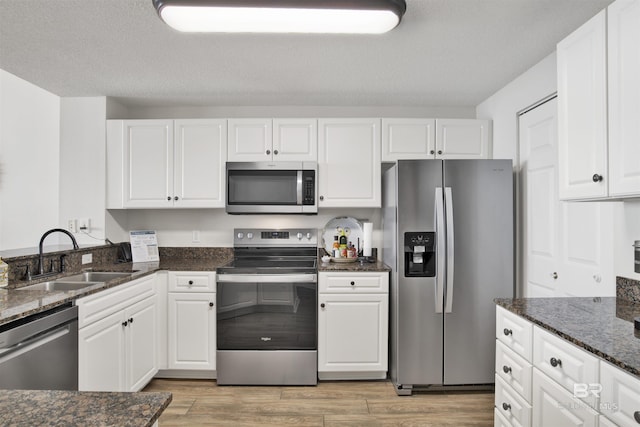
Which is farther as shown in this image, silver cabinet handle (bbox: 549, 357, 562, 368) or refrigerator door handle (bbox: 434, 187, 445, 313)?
refrigerator door handle (bbox: 434, 187, 445, 313)

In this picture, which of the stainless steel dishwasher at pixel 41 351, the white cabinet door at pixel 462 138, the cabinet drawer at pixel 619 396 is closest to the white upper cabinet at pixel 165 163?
the stainless steel dishwasher at pixel 41 351

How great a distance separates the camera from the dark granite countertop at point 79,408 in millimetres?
680

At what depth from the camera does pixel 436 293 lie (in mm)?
2523

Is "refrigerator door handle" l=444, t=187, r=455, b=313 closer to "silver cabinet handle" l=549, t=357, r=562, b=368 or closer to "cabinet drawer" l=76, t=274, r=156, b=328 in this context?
"silver cabinet handle" l=549, t=357, r=562, b=368

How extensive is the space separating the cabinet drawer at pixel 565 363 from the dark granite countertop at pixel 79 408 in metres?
1.26

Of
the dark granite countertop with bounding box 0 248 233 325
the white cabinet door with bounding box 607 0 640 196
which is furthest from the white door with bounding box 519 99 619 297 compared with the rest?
the dark granite countertop with bounding box 0 248 233 325

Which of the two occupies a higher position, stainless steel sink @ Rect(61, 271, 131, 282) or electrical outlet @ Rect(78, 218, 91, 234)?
electrical outlet @ Rect(78, 218, 91, 234)

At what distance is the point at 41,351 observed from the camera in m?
1.58

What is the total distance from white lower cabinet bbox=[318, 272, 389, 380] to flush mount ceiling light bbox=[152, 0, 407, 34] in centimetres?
168

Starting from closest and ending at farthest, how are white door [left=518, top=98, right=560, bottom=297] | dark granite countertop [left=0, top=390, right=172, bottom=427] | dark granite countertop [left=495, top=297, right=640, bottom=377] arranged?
dark granite countertop [left=0, top=390, right=172, bottom=427] < dark granite countertop [left=495, top=297, right=640, bottom=377] < white door [left=518, top=98, right=560, bottom=297]

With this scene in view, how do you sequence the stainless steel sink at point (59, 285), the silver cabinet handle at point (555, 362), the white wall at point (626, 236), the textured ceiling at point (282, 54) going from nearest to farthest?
1. the silver cabinet handle at point (555, 362)
2. the white wall at point (626, 236)
3. the textured ceiling at point (282, 54)
4. the stainless steel sink at point (59, 285)

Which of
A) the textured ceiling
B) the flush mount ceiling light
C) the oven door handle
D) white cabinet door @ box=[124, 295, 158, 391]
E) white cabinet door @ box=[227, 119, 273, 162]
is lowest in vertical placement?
white cabinet door @ box=[124, 295, 158, 391]

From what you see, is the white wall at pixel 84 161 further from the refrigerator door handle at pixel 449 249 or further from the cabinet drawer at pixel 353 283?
the refrigerator door handle at pixel 449 249

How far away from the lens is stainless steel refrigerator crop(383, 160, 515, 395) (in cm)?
253
